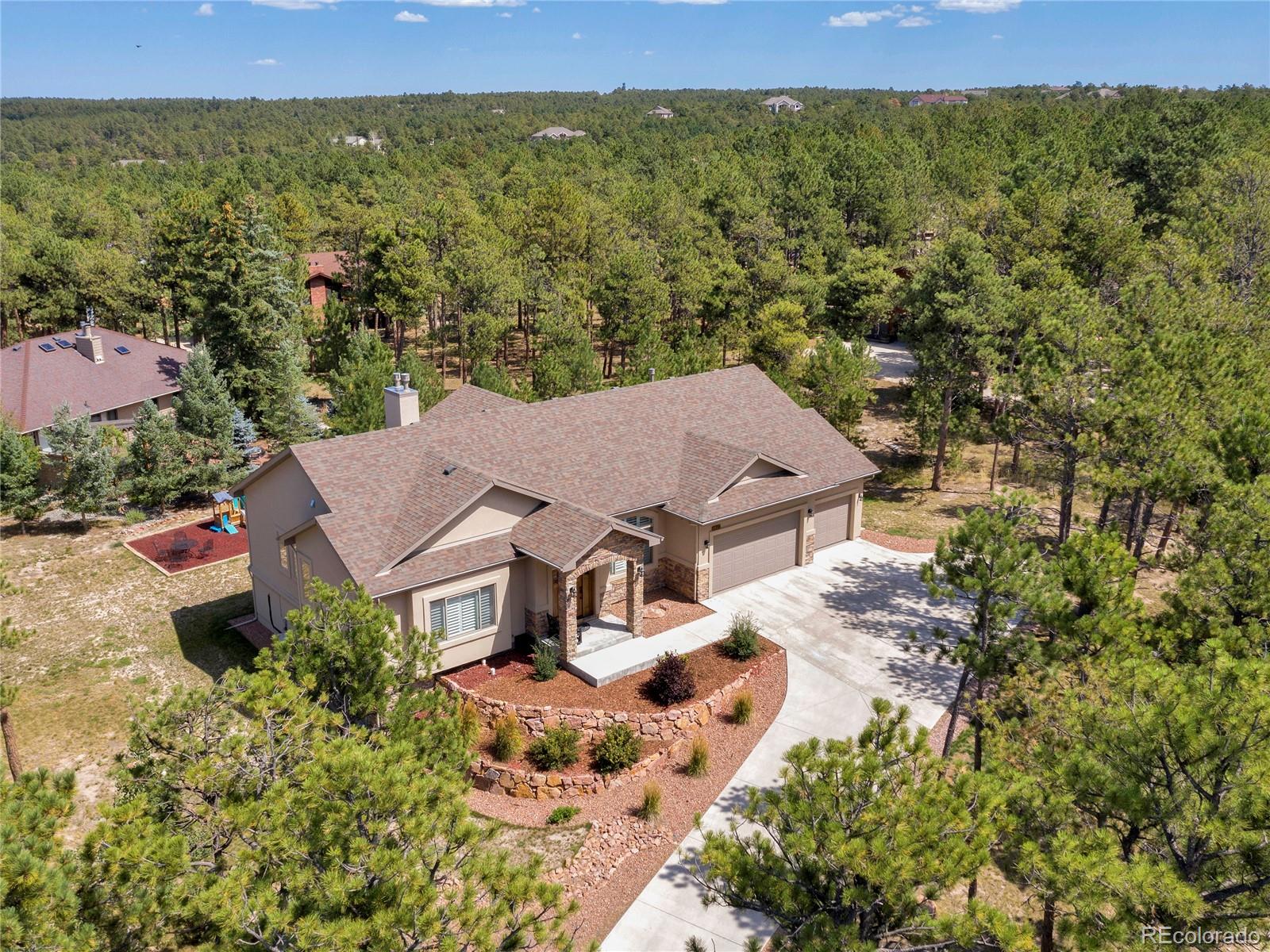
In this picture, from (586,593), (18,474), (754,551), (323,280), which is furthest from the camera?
(323,280)

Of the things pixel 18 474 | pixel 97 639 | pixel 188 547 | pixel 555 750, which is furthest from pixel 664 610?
pixel 18 474

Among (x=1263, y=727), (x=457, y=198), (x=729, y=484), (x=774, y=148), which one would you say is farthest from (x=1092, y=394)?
(x=774, y=148)

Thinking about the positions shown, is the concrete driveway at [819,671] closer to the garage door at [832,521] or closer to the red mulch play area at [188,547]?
the garage door at [832,521]

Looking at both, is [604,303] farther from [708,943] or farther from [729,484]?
[708,943]

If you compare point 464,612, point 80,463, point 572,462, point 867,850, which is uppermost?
point 572,462

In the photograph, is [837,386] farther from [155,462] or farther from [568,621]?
[155,462]

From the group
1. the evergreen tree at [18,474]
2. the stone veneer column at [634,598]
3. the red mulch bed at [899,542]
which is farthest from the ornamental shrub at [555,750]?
the evergreen tree at [18,474]
